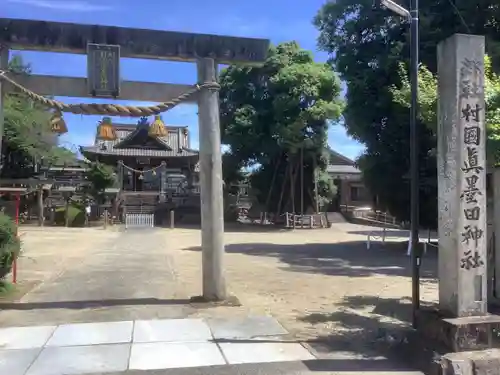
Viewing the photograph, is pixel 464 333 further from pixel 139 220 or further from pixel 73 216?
pixel 139 220

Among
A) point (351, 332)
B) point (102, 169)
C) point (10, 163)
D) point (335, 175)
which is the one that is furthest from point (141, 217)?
point (351, 332)

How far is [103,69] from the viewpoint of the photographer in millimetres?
8594

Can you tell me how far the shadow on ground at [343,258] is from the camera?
539 inches

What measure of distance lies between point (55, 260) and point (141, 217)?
2207 centimetres

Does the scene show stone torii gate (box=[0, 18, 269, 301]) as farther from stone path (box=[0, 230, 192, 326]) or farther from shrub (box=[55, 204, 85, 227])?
shrub (box=[55, 204, 85, 227])

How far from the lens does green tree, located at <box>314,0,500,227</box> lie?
15.7 metres

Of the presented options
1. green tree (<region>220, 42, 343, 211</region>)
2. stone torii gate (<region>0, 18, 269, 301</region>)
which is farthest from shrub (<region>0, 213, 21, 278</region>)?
green tree (<region>220, 42, 343, 211</region>)

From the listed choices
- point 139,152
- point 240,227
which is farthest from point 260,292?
point 139,152

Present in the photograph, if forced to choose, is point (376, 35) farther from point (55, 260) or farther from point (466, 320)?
point (466, 320)

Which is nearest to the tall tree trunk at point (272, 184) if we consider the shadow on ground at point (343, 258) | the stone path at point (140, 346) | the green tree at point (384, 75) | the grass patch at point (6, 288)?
the shadow on ground at point (343, 258)

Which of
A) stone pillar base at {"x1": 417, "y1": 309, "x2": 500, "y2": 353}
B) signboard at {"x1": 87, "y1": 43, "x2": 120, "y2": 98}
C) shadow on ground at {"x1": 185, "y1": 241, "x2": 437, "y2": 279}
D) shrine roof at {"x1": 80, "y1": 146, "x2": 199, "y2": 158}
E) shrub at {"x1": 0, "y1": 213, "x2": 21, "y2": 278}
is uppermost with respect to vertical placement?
shrine roof at {"x1": 80, "y1": 146, "x2": 199, "y2": 158}

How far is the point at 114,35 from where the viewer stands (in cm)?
870

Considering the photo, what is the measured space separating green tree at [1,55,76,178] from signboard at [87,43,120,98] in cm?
1945

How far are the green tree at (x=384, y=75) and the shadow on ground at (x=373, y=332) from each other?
318 inches
